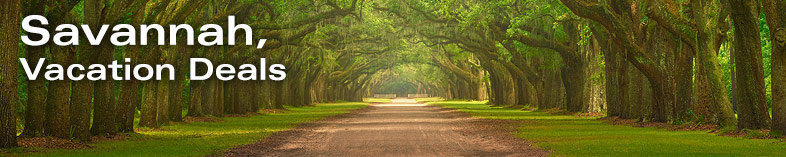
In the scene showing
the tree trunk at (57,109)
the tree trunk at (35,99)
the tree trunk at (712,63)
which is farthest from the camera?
the tree trunk at (712,63)

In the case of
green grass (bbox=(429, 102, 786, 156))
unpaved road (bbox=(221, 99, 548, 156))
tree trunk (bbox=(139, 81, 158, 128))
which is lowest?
green grass (bbox=(429, 102, 786, 156))

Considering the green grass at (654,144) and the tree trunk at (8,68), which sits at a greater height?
the tree trunk at (8,68)

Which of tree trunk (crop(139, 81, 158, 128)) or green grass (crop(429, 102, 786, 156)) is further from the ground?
tree trunk (crop(139, 81, 158, 128))

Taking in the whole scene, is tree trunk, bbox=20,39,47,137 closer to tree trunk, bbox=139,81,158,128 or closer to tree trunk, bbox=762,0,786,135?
tree trunk, bbox=139,81,158,128

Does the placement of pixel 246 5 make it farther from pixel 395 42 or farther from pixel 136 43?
pixel 395 42

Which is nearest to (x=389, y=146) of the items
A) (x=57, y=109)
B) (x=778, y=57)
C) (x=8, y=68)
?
(x=57, y=109)

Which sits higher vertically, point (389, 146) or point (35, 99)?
point (35, 99)

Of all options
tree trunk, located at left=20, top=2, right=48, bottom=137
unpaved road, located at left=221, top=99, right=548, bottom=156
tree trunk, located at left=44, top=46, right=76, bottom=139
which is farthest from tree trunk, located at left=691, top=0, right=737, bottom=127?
tree trunk, located at left=20, top=2, right=48, bottom=137

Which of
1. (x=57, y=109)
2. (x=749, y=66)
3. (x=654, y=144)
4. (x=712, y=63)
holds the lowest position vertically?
(x=654, y=144)

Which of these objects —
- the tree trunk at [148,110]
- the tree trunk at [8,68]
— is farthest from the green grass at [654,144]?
the tree trunk at [148,110]

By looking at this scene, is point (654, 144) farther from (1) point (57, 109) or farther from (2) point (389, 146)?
(1) point (57, 109)

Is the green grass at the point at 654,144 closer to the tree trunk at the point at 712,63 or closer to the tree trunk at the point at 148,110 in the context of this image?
the tree trunk at the point at 712,63

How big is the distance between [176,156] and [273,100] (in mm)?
46282

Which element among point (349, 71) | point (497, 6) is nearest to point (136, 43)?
point (497, 6)
